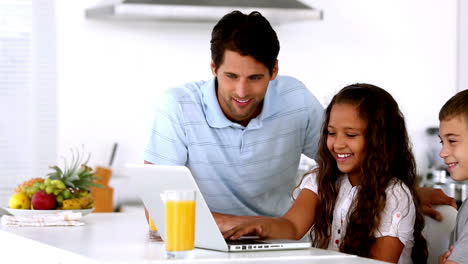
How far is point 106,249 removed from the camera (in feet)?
6.44

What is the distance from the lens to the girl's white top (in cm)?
221

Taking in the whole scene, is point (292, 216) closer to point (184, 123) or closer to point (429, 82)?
point (184, 123)

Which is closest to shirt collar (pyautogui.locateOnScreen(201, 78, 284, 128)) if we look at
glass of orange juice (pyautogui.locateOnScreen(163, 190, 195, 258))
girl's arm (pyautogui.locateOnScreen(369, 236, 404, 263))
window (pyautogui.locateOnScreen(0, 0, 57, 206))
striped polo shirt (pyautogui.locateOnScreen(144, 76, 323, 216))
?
striped polo shirt (pyautogui.locateOnScreen(144, 76, 323, 216))

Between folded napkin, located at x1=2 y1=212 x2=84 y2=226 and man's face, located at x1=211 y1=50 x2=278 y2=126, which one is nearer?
man's face, located at x1=211 y1=50 x2=278 y2=126

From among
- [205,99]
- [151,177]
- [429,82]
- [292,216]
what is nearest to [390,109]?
[292,216]

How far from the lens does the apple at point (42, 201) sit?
270 centimetres

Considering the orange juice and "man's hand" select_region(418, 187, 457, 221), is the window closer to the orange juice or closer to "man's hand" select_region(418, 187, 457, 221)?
"man's hand" select_region(418, 187, 457, 221)

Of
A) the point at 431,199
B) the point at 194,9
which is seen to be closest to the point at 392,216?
the point at 431,199

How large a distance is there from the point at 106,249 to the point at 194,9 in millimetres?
2656

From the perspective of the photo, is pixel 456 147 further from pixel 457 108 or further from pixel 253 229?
pixel 253 229

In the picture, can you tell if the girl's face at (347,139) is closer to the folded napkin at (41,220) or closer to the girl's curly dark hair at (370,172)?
the girl's curly dark hair at (370,172)

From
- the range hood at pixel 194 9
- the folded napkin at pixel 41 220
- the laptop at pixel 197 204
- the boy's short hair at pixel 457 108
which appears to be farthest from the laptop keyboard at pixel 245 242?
the range hood at pixel 194 9

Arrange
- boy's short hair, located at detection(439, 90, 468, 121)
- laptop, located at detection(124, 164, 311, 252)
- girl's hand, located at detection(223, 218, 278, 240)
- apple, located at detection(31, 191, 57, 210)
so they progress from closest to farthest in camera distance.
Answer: laptop, located at detection(124, 164, 311, 252) → girl's hand, located at detection(223, 218, 278, 240) → boy's short hair, located at detection(439, 90, 468, 121) → apple, located at detection(31, 191, 57, 210)

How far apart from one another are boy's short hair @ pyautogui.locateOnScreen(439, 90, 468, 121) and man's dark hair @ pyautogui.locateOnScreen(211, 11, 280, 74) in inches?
21.2
